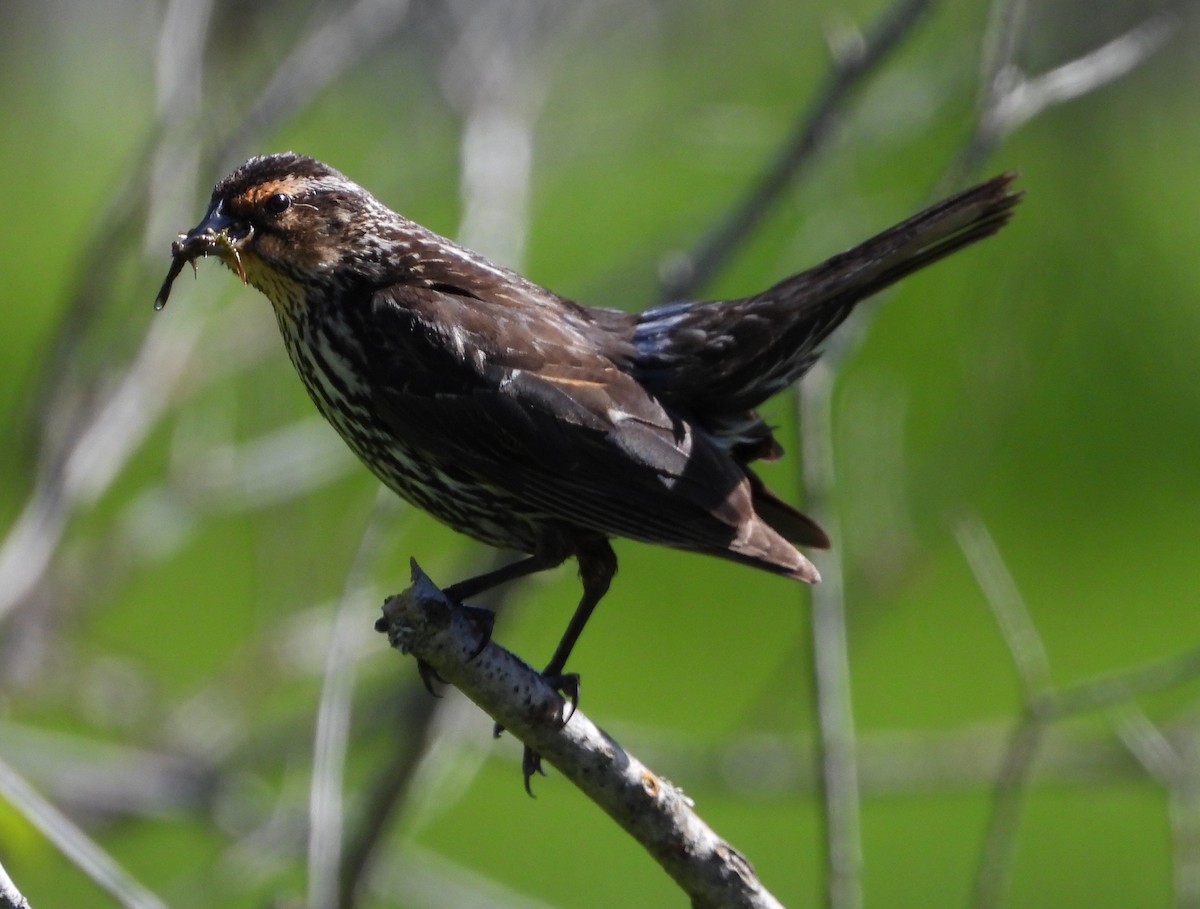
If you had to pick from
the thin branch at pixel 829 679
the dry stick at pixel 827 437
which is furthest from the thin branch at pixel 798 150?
the thin branch at pixel 829 679

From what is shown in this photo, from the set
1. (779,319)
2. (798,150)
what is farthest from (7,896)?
(798,150)

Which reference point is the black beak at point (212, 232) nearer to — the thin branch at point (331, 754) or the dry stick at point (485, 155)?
the thin branch at point (331, 754)

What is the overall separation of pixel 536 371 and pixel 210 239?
0.70 meters

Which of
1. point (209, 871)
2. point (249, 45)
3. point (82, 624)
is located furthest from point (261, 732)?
point (249, 45)

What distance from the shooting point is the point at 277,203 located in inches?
137

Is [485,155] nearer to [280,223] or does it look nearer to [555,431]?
[280,223]

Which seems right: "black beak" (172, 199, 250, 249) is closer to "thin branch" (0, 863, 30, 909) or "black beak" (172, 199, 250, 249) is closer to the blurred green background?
the blurred green background

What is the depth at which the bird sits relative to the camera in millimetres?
3285

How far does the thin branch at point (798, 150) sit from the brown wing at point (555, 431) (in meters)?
0.68

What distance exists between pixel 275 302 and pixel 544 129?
252 centimetres

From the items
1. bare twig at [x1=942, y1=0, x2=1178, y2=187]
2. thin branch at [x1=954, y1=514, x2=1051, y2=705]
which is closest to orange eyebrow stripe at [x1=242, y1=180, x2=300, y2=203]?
bare twig at [x1=942, y1=0, x2=1178, y2=187]

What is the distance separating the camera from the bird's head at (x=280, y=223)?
343 cm

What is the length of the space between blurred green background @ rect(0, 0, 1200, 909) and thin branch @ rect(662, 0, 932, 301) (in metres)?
0.17

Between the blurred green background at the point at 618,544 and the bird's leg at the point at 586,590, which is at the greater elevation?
the blurred green background at the point at 618,544
